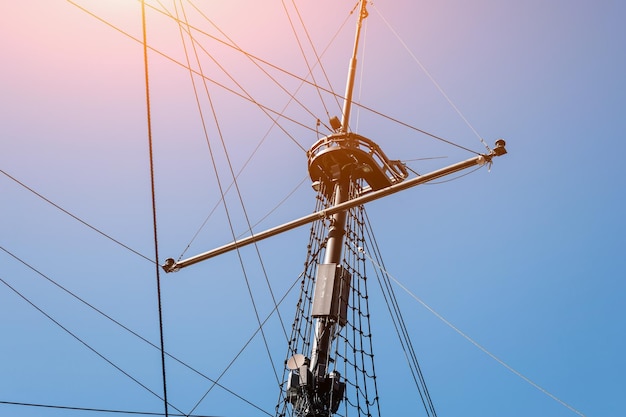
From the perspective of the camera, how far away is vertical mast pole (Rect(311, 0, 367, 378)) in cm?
936

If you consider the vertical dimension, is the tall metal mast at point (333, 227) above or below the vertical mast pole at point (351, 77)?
below

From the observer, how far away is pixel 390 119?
37.9ft

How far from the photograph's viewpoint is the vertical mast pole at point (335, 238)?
9.36 m

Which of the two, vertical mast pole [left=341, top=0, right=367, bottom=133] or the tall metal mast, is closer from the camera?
the tall metal mast

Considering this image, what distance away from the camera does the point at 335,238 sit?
11.3m

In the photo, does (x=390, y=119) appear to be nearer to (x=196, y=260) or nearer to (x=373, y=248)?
(x=373, y=248)

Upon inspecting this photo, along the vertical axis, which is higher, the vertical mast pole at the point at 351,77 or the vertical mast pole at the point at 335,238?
the vertical mast pole at the point at 351,77

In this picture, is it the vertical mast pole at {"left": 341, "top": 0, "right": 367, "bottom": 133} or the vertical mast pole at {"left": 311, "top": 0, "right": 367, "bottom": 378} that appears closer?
the vertical mast pole at {"left": 311, "top": 0, "right": 367, "bottom": 378}

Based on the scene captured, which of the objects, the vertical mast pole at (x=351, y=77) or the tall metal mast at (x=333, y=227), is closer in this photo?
the tall metal mast at (x=333, y=227)

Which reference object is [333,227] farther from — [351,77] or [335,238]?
[351,77]

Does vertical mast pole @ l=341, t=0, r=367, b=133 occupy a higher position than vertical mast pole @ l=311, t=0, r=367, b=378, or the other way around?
vertical mast pole @ l=341, t=0, r=367, b=133

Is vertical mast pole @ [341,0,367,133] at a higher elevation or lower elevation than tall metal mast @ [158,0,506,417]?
higher

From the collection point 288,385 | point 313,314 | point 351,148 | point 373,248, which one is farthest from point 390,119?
point 288,385

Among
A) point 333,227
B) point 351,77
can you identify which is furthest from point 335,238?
point 351,77
